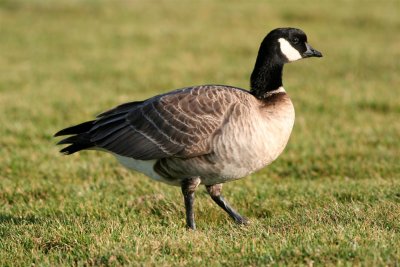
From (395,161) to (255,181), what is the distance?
7.80 ft

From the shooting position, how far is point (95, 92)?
16.6 meters

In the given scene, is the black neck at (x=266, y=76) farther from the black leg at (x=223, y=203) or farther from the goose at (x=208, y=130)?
the black leg at (x=223, y=203)

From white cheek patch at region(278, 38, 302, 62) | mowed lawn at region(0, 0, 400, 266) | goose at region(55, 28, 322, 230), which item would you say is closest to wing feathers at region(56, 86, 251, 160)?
goose at region(55, 28, 322, 230)

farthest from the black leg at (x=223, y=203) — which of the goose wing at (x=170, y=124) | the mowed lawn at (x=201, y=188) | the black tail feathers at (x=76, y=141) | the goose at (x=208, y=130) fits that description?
the black tail feathers at (x=76, y=141)

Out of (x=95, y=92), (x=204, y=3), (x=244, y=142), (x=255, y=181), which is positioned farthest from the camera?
(x=204, y=3)

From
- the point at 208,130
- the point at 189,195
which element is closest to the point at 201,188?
the point at 189,195

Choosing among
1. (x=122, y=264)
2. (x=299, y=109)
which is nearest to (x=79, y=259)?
(x=122, y=264)

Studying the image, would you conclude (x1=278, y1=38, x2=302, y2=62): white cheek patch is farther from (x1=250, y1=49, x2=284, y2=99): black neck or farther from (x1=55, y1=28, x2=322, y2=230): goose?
(x1=250, y1=49, x2=284, y2=99): black neck

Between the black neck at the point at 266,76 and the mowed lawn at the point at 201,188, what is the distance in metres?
1.42

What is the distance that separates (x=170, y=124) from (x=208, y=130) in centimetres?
55

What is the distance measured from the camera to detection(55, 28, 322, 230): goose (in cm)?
714

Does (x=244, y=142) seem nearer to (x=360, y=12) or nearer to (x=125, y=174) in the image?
(x=125, y=174)

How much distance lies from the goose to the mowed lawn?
0.61 metres

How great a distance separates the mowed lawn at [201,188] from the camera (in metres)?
6.22
